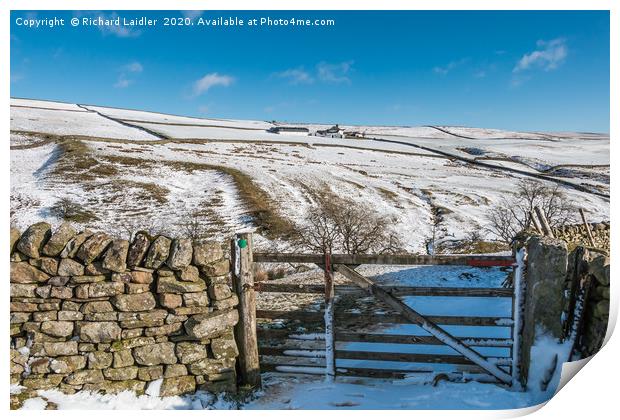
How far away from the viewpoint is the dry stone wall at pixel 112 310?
5.52m

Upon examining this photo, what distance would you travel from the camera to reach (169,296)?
562 cm

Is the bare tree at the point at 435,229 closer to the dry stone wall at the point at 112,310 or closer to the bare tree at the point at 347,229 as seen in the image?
the bare tree at the point at 347,229

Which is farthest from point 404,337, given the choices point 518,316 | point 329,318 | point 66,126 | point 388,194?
point 66,126

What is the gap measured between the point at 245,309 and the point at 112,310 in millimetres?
1855

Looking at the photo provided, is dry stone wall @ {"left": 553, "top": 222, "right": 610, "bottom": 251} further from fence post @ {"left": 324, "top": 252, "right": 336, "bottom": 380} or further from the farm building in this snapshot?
the farm building

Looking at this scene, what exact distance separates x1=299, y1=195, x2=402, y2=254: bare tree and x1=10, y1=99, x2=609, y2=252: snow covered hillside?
132cm

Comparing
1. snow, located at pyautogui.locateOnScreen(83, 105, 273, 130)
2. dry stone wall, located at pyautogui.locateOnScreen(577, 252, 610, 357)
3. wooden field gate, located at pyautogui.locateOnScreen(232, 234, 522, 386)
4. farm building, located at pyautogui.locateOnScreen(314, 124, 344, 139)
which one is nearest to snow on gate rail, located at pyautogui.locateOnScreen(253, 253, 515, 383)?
wooden field gate, located at pyautogui.locateOnScreen(232, 234, 522, 386)

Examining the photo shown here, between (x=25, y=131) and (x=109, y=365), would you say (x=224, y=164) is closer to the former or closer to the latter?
(x=25, y=131)

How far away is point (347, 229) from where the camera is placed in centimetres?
1814

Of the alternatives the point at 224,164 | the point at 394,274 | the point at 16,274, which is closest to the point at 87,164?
the point at 224,164

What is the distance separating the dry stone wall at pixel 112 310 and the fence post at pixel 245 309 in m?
0.24

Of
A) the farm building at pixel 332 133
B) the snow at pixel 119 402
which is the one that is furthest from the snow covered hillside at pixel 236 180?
the farm building at pixel 332 133

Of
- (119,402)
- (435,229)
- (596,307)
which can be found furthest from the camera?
(435,229)

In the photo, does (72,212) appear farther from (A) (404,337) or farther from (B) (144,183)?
(A) (404,337)
